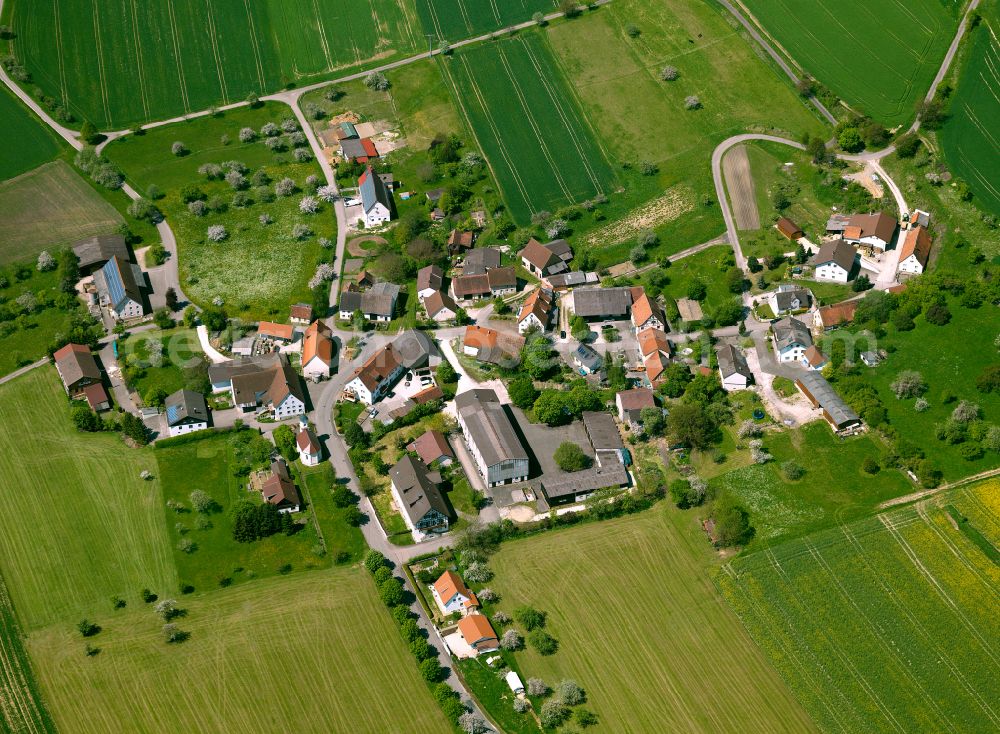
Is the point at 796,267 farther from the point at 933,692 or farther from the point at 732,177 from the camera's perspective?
the point at 933,692

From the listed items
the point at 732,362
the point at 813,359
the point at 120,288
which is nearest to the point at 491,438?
the point at 732,362

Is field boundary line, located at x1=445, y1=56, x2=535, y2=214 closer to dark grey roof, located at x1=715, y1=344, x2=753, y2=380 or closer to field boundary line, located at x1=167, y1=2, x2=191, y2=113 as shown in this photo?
dark grey roof, located at x1=715, y1=344, x2=753, y2=380

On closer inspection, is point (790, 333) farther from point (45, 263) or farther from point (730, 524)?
point (45, 263)

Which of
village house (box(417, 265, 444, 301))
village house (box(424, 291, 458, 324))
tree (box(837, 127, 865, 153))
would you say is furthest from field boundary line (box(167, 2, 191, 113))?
tree (box(837, 127, 865, 153))

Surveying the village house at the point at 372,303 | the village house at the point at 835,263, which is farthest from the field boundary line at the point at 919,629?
the village house at the point at 372,303

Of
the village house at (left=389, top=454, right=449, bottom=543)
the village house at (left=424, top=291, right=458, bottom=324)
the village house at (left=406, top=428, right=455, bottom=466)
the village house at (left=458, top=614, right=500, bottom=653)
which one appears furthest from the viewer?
the village house at (left=424, top=291, right=458, bottom=324)

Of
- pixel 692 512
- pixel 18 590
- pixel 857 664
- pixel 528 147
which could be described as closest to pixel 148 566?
pixel 18 590

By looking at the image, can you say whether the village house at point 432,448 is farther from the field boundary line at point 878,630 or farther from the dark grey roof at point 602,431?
the field boundary line at point 878,630
